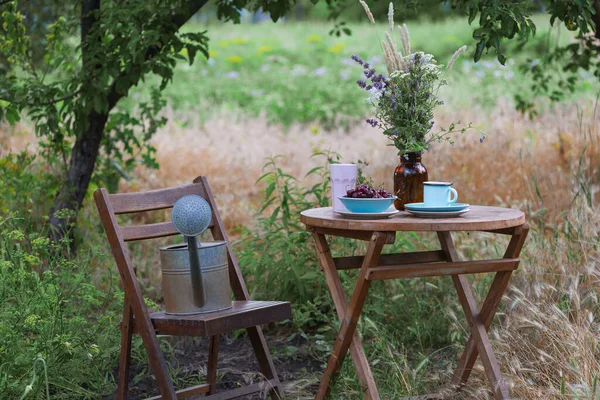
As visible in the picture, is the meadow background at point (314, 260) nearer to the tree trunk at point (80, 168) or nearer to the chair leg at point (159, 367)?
the tree trunk at point (80, 168)

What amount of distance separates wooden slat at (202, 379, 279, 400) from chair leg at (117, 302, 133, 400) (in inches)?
13.8

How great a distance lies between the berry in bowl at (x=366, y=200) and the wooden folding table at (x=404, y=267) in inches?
2.6

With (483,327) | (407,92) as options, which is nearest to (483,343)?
(483,327)

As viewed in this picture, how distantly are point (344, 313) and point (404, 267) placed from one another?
36cm

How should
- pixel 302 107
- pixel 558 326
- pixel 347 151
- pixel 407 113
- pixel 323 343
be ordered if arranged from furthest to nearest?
1. pixel 302 107
2. pixel 347 151
3. pixel 323 343
4. pixel 558 326
5. pixel 407 113

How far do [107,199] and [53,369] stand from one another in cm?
95

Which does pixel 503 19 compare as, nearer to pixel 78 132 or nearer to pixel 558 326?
pixel 558 326

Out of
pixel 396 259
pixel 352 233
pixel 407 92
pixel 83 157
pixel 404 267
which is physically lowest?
pixel 396 259

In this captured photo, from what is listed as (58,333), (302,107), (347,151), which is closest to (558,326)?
(58,333)

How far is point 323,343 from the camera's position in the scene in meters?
4.37

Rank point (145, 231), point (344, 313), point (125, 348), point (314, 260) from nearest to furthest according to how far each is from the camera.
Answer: point (344, 313), point (125, 348), point (145, 231), point (314, 260)

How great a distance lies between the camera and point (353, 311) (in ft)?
10.4

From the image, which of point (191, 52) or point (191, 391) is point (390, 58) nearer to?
point (191, 391)

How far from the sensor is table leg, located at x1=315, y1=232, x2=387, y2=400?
2.99 m
